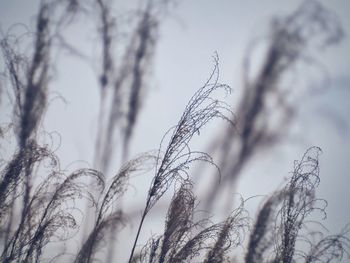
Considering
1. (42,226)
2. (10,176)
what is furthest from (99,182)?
(10,176)

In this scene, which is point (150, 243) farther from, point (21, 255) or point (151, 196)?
point (21, 255)

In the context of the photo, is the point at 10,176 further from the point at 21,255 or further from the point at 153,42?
the point at 153,42

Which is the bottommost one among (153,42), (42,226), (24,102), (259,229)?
(42,226)

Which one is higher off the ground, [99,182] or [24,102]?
[24,102]

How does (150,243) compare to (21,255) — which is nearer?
(150,243)

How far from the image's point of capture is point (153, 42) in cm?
1320

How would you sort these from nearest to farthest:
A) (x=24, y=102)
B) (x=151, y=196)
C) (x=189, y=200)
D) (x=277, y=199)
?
1. (x=151, y=196)
2. (x=189, y=200)
3. (x=24, y=102)
4. (x=277, y=199)

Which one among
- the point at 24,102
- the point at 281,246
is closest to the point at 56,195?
the point at 24,102

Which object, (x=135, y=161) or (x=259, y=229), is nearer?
(x=135, y=161)

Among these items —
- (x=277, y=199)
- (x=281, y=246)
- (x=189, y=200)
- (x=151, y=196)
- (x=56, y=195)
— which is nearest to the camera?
(x=151, y=196)

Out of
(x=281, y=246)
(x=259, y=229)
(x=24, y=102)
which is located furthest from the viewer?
(x=259, y=229)

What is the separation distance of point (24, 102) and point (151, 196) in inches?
243

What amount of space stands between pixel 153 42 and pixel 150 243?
24.8 feet

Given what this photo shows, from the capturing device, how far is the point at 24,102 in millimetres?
11297
